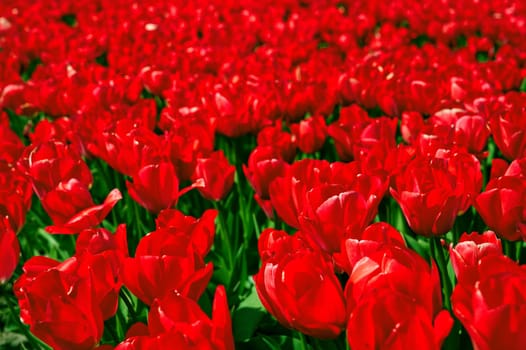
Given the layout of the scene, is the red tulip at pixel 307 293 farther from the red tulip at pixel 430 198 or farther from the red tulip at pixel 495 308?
the red tulip at pixel 430 198

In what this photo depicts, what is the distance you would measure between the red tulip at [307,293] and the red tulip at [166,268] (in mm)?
190

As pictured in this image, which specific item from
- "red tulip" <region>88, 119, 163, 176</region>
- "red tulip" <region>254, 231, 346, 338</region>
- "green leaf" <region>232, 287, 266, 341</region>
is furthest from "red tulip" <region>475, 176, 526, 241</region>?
"red tulip" <region>88, 119, 163, 176</region>

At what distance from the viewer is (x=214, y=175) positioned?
1954 millimetres

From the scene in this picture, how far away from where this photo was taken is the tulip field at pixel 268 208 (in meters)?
1.07

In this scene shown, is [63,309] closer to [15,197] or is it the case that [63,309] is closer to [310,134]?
[15,197]

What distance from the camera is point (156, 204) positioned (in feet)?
6.07

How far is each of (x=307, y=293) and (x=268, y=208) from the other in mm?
866

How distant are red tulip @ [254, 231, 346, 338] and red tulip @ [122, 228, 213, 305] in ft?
0.62

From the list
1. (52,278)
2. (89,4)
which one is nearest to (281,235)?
(52,278)

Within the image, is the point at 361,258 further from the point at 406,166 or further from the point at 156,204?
the point at 156,204

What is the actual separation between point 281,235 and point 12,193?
0.88 meters

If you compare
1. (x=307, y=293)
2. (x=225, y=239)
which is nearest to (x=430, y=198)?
(x=307, y=293)

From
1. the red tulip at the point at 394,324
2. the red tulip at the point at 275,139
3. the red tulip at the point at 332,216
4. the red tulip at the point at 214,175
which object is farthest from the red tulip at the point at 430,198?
the red tulip at the point at 275,139

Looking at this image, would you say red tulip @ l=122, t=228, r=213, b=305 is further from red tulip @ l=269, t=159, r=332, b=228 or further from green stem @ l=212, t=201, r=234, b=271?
green stem @ l=212, t=201, r=234, b=271
